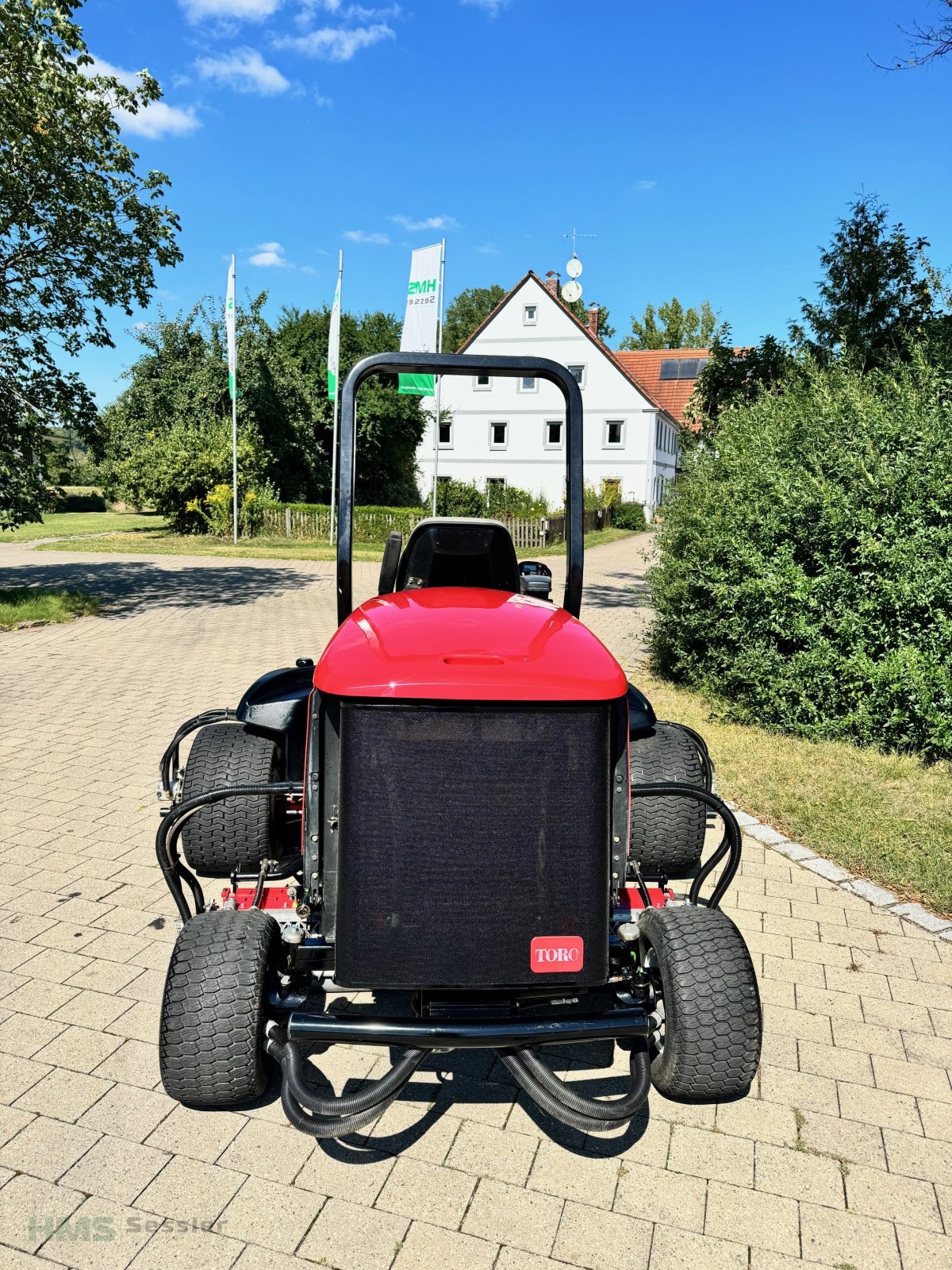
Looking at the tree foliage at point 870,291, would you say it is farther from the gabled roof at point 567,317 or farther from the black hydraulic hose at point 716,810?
the gabled roof at point 567,317

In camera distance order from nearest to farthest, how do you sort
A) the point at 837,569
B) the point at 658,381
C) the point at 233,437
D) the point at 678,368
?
the point at 837,569, the point at 233,437, the point at 658,381, the point at 678,368

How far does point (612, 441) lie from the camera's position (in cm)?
3984

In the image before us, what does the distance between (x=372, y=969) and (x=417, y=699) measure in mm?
678

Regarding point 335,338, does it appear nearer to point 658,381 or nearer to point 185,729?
point 185,729

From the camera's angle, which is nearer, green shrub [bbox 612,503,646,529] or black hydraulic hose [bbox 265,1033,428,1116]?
black hydraulic hose [bbox 265,1033,428,1116]

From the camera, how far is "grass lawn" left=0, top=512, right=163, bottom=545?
27406 mm

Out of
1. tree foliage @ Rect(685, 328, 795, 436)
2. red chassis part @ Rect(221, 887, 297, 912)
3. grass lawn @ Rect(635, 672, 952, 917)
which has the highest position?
tree foliage @ Rect(685, 328, 795, 436)

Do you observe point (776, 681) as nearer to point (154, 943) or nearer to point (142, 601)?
point (154, 943)

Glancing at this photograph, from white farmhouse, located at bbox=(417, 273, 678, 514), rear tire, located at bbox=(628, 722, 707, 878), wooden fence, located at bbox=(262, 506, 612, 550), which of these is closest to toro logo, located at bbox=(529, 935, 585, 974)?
rear tire, located at bbox=(628, 722, 707, 878)

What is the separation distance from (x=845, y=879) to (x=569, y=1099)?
261 centimetres

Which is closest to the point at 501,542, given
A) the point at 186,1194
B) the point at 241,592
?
the point at 186,1194

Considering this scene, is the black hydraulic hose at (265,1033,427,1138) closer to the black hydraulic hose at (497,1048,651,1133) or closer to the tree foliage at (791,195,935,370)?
the black hydraulic hose at (497,1048,651,1133)

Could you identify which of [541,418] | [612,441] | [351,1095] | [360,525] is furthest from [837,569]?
[612,441]

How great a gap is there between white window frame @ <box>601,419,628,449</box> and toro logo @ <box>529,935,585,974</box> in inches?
1524
